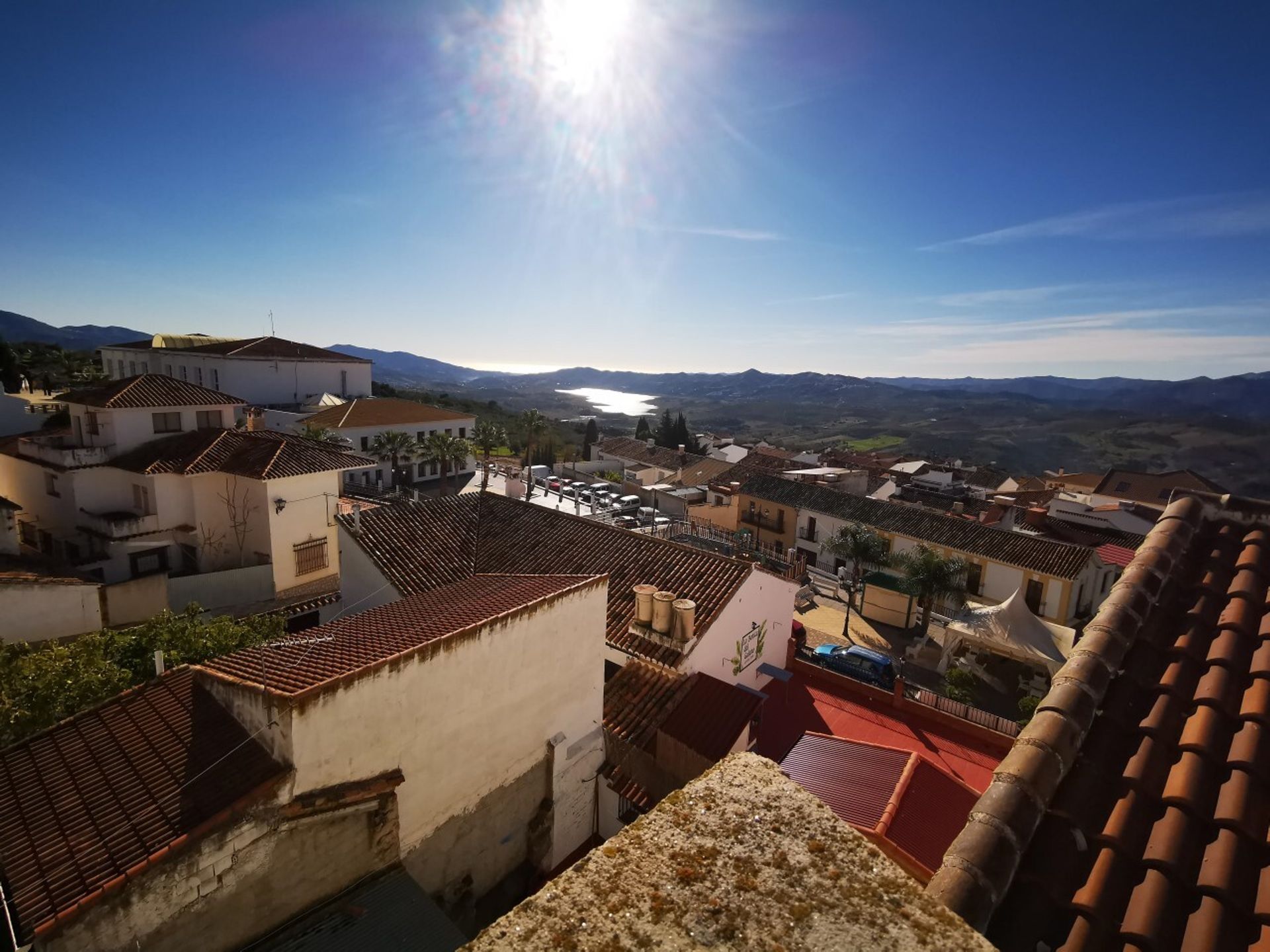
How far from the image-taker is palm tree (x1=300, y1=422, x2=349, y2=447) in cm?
3825

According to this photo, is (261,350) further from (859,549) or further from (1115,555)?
(1115,555)

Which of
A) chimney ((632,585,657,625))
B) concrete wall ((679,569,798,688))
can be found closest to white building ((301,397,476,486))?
concrete wall ((679,569,798,688))

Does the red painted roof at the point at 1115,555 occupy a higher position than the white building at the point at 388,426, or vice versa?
the white building at the point at 388,426

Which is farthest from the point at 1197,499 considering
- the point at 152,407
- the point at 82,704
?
the point at 152,407

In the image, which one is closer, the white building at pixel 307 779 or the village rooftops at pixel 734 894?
the village rooftops at pixel 734 894

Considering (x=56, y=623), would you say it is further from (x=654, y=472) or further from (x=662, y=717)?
(x=654, y=472)

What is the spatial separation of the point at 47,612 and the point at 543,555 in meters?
13.1

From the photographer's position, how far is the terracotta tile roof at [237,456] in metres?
23.4

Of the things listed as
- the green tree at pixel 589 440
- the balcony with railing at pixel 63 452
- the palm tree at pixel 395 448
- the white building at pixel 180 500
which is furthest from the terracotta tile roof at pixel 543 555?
the green tree at pixel 589 440

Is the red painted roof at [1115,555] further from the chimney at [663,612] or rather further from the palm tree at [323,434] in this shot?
the palm tree at [323,434]

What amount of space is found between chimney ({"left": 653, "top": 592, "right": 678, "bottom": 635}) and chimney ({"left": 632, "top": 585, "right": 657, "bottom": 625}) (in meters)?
0.09

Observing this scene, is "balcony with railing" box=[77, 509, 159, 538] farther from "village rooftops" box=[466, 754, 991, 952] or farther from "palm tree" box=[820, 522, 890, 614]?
"palm tree" box=[820, 522, 890, 614]

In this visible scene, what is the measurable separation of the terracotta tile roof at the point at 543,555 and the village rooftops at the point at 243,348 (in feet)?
155

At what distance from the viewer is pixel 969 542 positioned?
3475 cm
